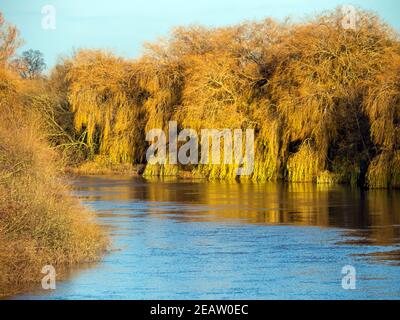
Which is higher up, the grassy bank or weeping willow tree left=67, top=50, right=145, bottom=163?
weeping willow tree left=67, top=50, right=145, bottom=163

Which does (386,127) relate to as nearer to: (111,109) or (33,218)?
(111,109)

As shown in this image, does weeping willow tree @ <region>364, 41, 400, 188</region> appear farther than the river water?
Yes

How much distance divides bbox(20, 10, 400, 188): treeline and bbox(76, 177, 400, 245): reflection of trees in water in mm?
1752

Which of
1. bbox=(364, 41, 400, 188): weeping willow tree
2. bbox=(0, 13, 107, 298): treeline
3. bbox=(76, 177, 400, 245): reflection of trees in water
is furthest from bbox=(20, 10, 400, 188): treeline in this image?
bbox=(0, 13, 107, 298): treeline

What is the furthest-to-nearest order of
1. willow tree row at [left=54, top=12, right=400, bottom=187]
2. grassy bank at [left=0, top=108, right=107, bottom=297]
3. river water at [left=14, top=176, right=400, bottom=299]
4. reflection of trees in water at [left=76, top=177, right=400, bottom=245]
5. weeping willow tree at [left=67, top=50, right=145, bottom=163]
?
weeping willow tree at [left=67, top=50, right=145, bottom=163]
willow tree row at [left=54, top=12, right=400, bottom=187]
reflection of trees in water at [left=76, top=177, right=400, bottom=245]
grassy bank at [left=0, top=108, right=107, bottom=297]
river water at [left=14, top=176, right=400, bottom=299]

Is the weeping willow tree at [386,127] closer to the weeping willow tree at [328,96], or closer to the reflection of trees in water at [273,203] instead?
→ the reflection of trees in water at [273,203]

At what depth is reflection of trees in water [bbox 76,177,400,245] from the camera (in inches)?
926

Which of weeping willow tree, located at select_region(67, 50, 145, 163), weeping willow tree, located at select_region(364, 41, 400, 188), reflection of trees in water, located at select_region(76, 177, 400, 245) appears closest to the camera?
reflection of trees in water, located at select_region(76, 177, 400, 245)

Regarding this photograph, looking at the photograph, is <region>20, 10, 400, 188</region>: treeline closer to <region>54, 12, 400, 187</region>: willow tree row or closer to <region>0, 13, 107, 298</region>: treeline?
<region>54, 12, 400, 187</region>: willow tree row

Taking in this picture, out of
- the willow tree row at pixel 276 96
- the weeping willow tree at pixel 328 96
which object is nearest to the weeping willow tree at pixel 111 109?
the willow tree row at pixel 276 96

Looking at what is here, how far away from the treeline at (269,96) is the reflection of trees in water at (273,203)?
1752mm

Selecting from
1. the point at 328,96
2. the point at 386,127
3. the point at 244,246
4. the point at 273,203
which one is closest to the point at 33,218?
the point at 244,246

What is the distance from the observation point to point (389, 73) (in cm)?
3341
